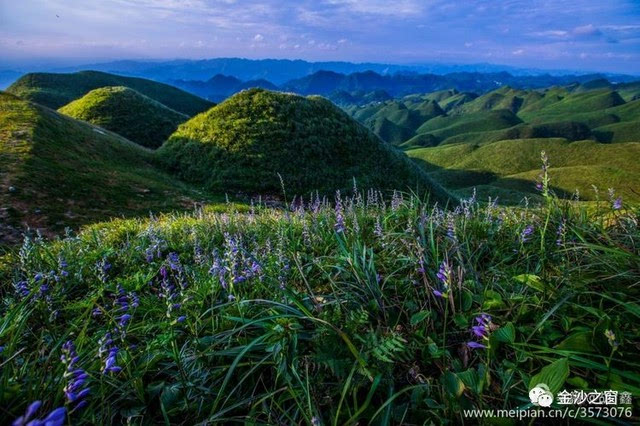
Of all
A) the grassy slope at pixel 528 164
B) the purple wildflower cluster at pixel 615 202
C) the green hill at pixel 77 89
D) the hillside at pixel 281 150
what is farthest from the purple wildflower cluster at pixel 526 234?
the green hill at pixel 77 89

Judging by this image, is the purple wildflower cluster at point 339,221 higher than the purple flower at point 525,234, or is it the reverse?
the purple flower at point 525,234

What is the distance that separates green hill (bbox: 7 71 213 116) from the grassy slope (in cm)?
8061

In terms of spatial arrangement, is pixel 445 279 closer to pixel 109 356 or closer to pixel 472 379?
pixel 472 379

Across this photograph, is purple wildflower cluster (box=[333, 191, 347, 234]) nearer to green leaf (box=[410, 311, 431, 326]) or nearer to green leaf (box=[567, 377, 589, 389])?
green leaf (box=[410, 311, 431, 326])

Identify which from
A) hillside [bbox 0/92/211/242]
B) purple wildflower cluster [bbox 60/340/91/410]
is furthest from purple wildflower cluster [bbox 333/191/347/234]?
hillside [bbox 0/92/211/242]

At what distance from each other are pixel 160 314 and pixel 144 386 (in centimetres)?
113

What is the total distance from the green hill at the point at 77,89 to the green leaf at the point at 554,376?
108m

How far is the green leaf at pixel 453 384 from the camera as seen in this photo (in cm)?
226

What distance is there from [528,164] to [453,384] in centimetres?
11829

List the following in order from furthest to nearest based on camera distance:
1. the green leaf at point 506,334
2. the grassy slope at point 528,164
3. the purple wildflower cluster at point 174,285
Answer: the grassy slope at point 528,164 < the purple wildflower cluster at point 174,285 < the green leaf at point 506,334

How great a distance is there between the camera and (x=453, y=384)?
232 cm

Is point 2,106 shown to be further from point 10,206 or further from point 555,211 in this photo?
point 555,211

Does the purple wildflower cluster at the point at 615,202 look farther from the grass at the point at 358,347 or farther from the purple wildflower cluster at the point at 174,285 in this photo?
the purple wildflower cluster at the point at 174,285

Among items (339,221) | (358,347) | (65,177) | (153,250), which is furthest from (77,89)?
(358,347)
